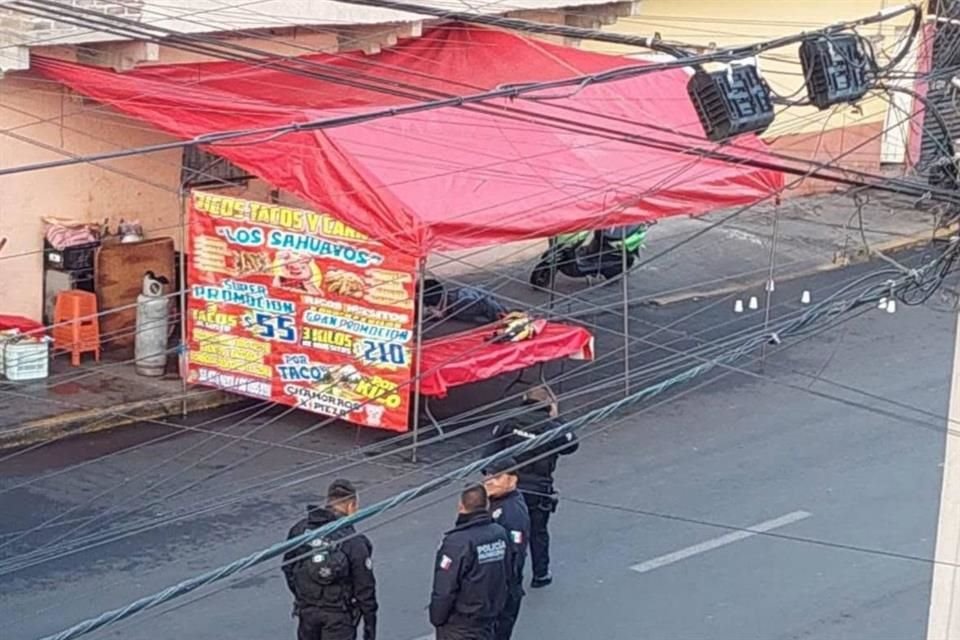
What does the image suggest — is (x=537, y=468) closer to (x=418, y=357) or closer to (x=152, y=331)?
(x=418, y=357)

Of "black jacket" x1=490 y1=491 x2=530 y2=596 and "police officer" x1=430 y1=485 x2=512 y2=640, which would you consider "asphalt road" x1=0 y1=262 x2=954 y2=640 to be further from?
"police officer" x1=430 y1=485 x2=512 y2=640

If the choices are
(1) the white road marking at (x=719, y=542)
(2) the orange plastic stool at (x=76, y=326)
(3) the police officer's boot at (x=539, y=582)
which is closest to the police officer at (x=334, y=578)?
(3) the police officer's boot at (x=539, y=582)

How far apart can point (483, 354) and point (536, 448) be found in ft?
13.0

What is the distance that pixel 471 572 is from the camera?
10414mm

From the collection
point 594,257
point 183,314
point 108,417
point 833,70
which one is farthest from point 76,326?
point 833,70

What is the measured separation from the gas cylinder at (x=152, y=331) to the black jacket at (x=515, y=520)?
261 inches

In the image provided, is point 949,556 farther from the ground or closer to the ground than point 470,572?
farther from the ground

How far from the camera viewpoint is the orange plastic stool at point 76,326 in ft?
57.0

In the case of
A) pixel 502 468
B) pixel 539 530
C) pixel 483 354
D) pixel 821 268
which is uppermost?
pixel 502 468

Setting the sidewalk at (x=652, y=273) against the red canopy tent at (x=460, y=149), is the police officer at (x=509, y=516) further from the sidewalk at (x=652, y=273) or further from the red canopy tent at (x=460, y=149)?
the sidewalk at (x=652, y=273)

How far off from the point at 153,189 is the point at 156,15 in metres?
2.35

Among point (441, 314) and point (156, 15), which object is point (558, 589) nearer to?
point (441, 314)

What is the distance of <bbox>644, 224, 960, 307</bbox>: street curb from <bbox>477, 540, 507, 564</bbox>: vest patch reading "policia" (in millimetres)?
9965

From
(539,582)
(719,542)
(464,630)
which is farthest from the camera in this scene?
(719,542)
